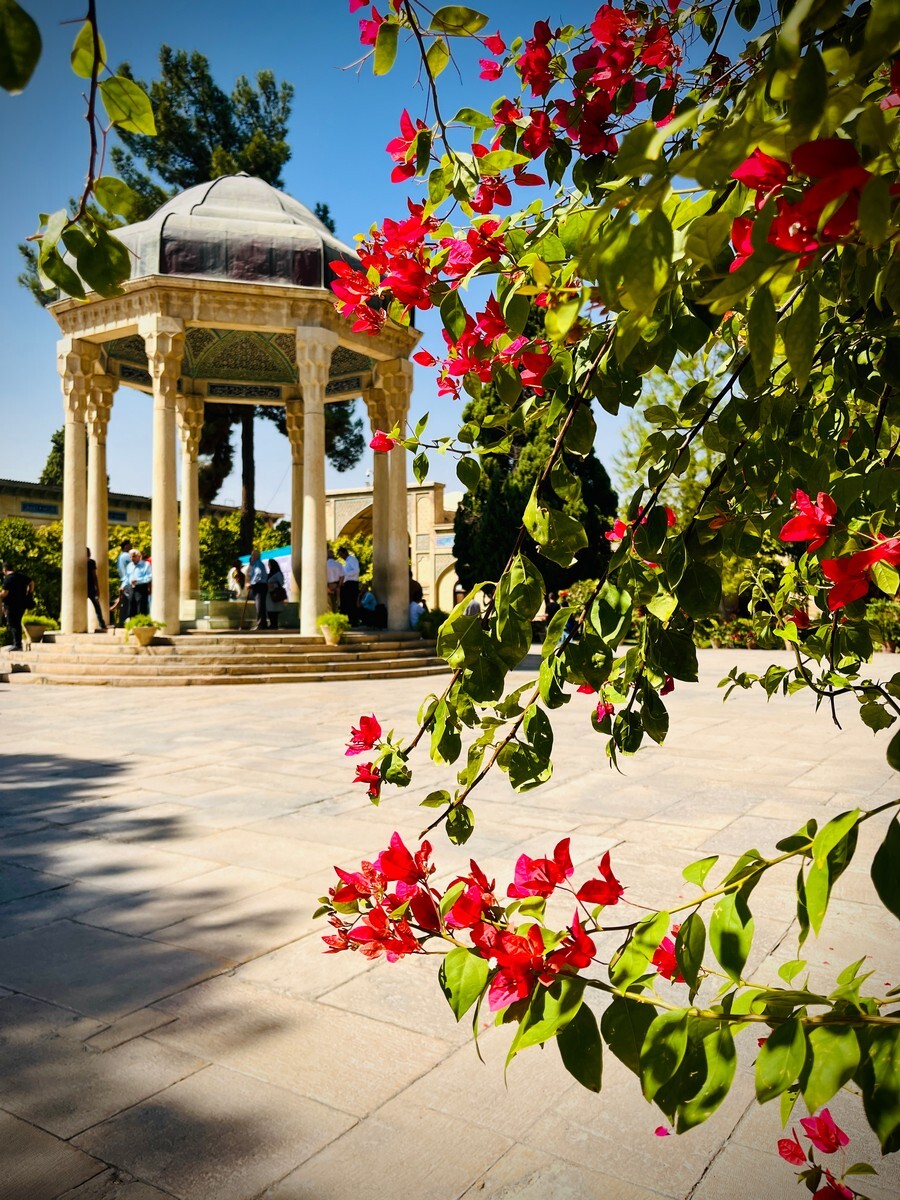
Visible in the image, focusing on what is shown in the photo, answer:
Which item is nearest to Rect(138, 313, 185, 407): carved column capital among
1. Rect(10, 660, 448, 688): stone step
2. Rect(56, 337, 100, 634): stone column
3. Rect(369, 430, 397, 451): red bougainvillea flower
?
Rect(56, 337, 100, 634): stone column

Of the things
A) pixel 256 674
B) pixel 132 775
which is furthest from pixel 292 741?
pixel 256 674

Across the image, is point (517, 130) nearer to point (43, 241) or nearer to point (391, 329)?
point (43, 241)

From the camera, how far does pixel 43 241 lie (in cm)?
104

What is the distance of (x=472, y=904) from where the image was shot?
120cm

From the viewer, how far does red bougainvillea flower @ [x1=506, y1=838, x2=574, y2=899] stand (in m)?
1.26

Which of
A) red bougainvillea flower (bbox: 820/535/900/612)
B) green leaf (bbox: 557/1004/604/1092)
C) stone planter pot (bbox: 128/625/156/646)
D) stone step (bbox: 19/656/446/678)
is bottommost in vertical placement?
stone step (bbox: 19/656/446/678)

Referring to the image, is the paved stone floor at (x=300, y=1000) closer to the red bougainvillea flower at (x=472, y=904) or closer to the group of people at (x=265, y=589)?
the red bougainvillea flower at (x=472, y=904)

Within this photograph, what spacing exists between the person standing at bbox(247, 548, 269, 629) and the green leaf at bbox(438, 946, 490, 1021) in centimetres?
1564

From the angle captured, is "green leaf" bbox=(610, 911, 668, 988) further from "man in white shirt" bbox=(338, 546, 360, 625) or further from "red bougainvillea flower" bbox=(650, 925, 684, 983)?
"man in white shirt" bbox=(338, 546, 360, 625)

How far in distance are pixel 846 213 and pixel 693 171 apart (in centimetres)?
14

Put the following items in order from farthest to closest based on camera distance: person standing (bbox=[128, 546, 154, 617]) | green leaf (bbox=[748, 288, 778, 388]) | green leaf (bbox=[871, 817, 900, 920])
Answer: person standing (bbox=[128, 546, 154, 617])
green leaf (bbox=[871, 817, 900, 920])
green leaf (bbox=[748, 288, 778, 388])

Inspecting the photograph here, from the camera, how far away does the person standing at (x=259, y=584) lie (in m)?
16.4

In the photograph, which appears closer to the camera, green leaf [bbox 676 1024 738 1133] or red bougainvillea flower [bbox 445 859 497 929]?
green leaf [bbox 676 1024 738 1133]

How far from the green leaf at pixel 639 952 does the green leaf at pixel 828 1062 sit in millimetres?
204
